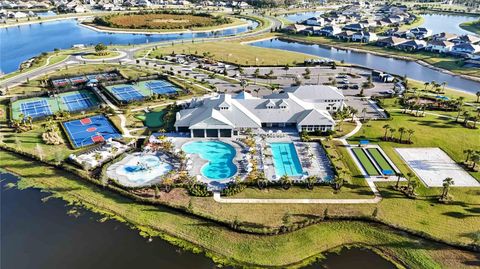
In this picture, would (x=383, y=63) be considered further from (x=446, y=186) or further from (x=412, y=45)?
(x=446, y=186)

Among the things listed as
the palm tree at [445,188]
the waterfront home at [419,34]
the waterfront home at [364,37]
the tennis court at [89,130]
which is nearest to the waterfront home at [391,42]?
the waterfront home at [364,37]

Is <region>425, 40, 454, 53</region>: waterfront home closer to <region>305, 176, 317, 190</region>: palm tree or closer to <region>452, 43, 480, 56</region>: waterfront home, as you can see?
<region>452, 43, 480, 56</region>: waterfront home

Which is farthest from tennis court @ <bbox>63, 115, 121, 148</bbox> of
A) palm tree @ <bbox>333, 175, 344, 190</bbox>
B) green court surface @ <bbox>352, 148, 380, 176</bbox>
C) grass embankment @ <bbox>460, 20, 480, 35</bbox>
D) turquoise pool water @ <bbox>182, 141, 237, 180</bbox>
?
grass embankment @ <bbox>460, 20, 480, 35</bbox>

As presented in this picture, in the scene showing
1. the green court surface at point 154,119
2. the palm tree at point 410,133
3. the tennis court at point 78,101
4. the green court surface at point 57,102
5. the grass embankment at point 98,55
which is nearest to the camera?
the palm tree at point 410,133

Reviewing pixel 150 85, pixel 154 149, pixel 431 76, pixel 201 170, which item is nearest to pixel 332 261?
pixel 201 170

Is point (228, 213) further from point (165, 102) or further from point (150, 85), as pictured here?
point (150, 85)

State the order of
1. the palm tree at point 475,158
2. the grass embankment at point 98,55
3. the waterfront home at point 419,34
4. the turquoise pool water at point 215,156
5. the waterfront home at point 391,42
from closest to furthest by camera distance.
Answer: the turquoise pool water at point 215,156
the palm tree at point 475,158
the grass embankment at point 98,55
the waterfront home at point 391,42
the waterfront home at point 419,34

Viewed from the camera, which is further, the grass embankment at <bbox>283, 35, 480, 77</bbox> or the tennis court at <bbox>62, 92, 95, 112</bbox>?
the grass embankment at <bbox>283, 35, 480, 77</bbox>

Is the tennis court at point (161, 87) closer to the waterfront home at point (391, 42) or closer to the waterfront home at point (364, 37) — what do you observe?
the waterfront home at point (391, 42)
